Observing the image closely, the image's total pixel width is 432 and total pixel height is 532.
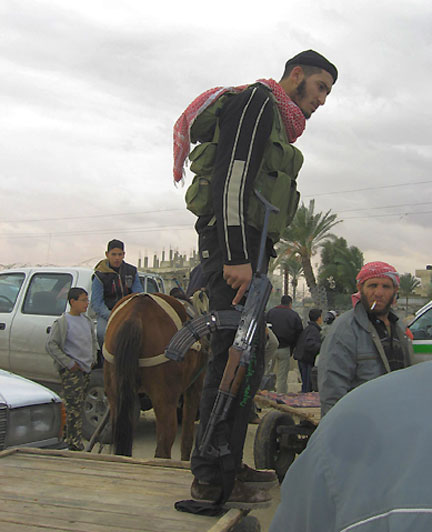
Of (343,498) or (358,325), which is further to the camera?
(358,325)

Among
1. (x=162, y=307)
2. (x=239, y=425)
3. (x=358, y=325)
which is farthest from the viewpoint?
(x=162, y=307)

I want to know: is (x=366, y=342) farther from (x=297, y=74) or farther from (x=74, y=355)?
(x=74, y=355)

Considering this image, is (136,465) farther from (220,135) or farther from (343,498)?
(343,498)

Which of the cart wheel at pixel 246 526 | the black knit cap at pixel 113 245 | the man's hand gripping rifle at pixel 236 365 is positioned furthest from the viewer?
the black knit cap at pixel 113 245

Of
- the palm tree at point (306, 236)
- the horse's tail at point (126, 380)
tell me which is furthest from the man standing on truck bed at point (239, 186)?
the palm tree at point (306, 236)

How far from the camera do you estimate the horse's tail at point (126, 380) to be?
4473 millimetres

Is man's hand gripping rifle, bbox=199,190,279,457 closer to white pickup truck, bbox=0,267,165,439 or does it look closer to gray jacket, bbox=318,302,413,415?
gray jacket, bbox=318,302,413,415

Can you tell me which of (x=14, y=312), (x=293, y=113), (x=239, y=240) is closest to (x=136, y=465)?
(x=239, y=240)

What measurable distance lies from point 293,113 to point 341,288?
152ft

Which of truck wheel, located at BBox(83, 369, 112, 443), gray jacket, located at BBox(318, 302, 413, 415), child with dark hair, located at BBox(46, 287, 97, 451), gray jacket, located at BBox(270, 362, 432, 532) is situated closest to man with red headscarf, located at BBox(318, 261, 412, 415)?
gray jacket, located at BBox(318, 302, 413, 415)

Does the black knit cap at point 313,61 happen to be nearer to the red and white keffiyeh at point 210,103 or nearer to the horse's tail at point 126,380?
the red and white keffiyeh at point 210,103

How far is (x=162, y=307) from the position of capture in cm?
532

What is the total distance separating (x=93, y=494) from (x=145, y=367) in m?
2.35

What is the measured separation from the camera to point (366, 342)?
12.4 ft
